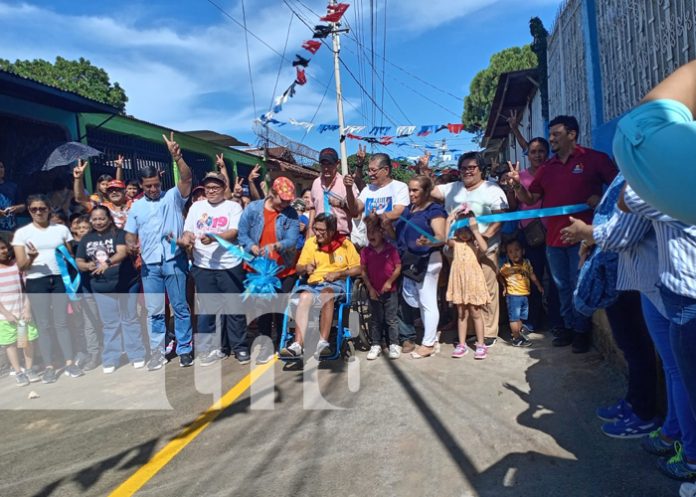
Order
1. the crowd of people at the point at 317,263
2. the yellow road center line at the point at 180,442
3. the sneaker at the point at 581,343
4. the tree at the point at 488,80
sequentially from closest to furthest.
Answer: the yellow road center line at the point at 180,442 < the sneaker at the point at 581,343 < the crowd of people at the point at 317,263 < the tree at the point at 488,80

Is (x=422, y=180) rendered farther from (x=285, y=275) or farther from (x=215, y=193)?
(x=215, y=193)

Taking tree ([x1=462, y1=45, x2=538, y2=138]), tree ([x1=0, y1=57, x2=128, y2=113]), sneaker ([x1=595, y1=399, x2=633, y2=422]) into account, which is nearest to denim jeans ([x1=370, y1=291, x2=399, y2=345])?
sneaker ([x1=595, y1=399, x2=633, y2=422])

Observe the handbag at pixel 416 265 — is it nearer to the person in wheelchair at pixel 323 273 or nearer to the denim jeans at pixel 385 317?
the denim jeans at pixel 385 317

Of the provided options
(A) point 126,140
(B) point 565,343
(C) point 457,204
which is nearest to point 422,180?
(C) point 457,204

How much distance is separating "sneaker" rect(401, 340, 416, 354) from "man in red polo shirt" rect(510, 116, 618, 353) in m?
1.41

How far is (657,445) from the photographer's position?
2820mm

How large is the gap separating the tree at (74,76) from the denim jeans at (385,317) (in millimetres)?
24415

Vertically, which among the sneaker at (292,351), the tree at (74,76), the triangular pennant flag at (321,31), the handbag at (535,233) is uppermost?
the tree at (74,76)

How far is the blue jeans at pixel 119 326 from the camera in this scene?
5.46 metres

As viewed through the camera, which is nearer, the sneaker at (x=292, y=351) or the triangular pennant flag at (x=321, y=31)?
the sneaker at (x=292, y=351)

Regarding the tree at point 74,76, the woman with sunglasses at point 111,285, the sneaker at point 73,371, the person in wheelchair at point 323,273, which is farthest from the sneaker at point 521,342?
the tree at point 74,76

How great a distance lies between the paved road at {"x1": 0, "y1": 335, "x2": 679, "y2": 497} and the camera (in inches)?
110

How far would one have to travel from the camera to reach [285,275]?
217 inches

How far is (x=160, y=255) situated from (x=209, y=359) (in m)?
1.26
